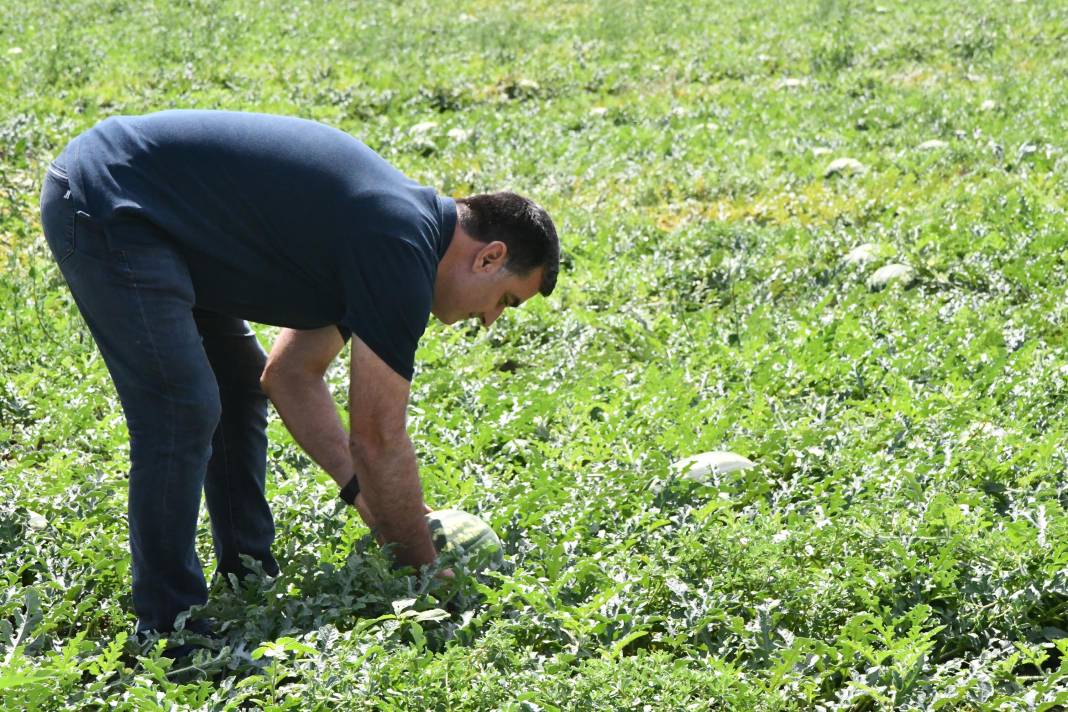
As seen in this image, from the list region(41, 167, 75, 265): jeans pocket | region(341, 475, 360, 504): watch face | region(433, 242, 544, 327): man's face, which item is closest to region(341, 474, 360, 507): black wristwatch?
region(341, 475, 360, 504): watch face

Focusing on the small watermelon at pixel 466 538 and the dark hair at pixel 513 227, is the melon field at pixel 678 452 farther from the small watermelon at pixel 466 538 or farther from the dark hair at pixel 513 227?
the dark hair at pixel 513 227

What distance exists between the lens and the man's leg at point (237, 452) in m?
4.03

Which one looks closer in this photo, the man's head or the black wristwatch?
the man's head

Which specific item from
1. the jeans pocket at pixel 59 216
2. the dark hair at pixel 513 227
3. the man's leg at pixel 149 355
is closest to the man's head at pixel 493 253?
the dark hair at pixel 513 227

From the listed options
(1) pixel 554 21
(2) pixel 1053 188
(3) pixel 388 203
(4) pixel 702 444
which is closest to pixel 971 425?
(4) pixel 702 444

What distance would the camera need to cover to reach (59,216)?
3371mm

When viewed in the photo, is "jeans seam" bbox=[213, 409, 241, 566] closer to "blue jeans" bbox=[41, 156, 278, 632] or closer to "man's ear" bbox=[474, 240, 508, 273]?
"blue jeans" bbox=[41, 156, 278, 632]

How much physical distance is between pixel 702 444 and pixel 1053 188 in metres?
4.86

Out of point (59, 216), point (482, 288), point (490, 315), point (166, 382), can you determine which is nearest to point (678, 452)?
point (490, 315)

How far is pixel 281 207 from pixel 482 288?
65cm

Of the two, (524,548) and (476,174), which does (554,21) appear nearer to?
(476,174)

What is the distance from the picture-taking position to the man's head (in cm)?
354

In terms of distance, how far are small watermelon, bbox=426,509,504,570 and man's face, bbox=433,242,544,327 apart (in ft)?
2.49

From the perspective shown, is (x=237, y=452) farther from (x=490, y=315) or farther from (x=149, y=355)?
(x=490, y=315)
